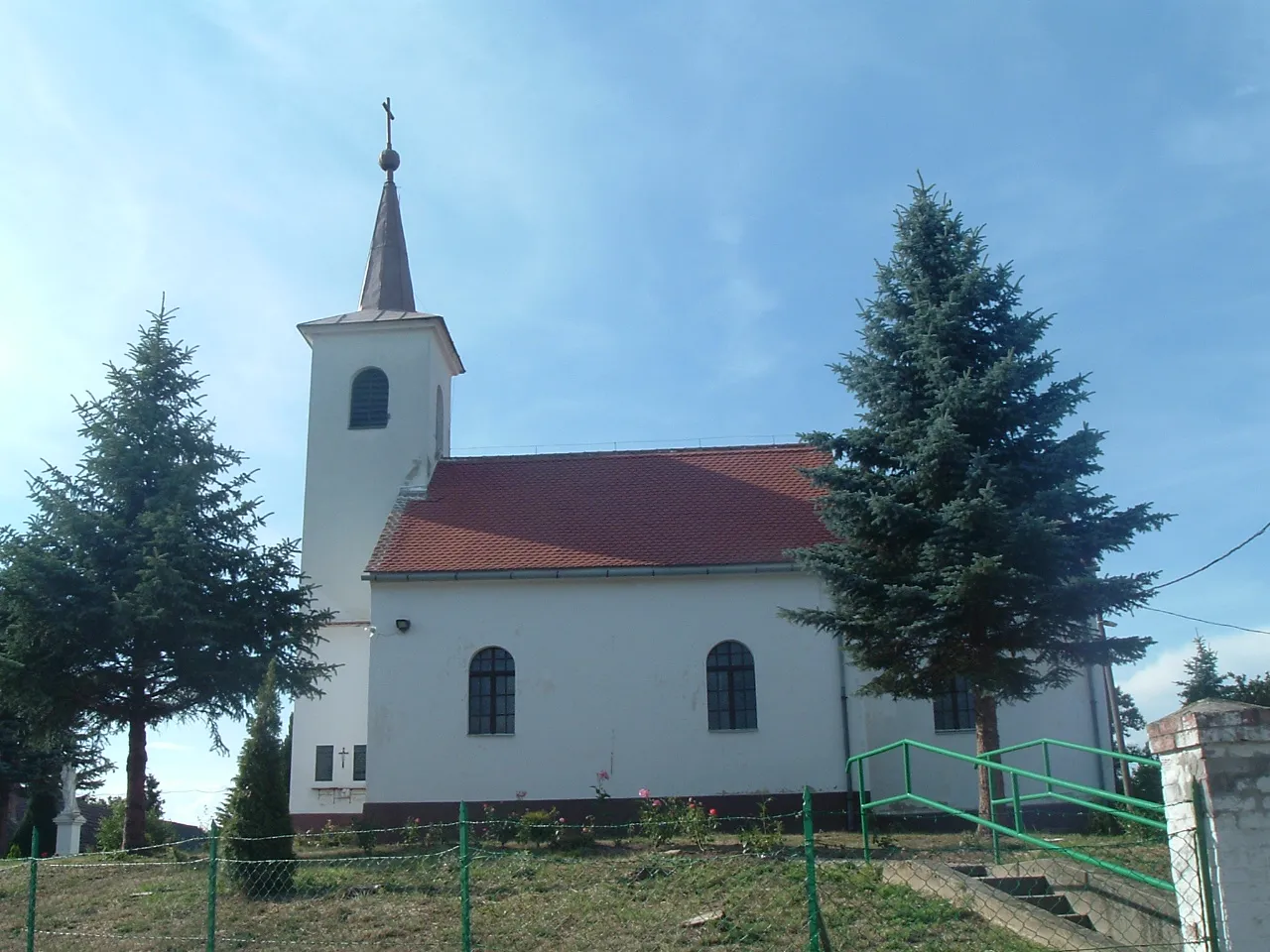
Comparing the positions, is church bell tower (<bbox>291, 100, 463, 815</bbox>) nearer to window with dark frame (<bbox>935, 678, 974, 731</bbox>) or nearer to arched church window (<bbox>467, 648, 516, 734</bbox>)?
arched church window (<bbox>467, 648, 516, 734</bbox>)

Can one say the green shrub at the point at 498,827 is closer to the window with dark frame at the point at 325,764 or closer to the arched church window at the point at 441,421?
the window with dark frame at the point at 325,764

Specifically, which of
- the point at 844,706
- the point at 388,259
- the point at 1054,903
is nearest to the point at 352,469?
the point at 388,259

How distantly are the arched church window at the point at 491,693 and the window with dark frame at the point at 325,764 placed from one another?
12.0 ft

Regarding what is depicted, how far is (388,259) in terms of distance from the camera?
27.6m

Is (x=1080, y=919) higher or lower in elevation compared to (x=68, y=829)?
lower

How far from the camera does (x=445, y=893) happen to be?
1248cm

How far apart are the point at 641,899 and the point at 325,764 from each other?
12.7 metres

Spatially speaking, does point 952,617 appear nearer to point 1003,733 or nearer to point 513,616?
point 1003,733

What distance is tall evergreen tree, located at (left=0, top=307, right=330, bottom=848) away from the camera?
57.4ft

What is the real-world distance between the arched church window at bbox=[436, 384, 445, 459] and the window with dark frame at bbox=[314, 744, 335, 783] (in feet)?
21.8

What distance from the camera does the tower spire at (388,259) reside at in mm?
27109

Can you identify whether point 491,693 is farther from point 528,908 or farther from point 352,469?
point 528,908

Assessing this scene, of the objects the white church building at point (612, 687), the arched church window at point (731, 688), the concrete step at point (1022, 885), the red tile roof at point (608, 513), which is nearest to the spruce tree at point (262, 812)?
the white church building at point (612, 687)

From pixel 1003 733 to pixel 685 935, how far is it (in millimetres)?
11950
